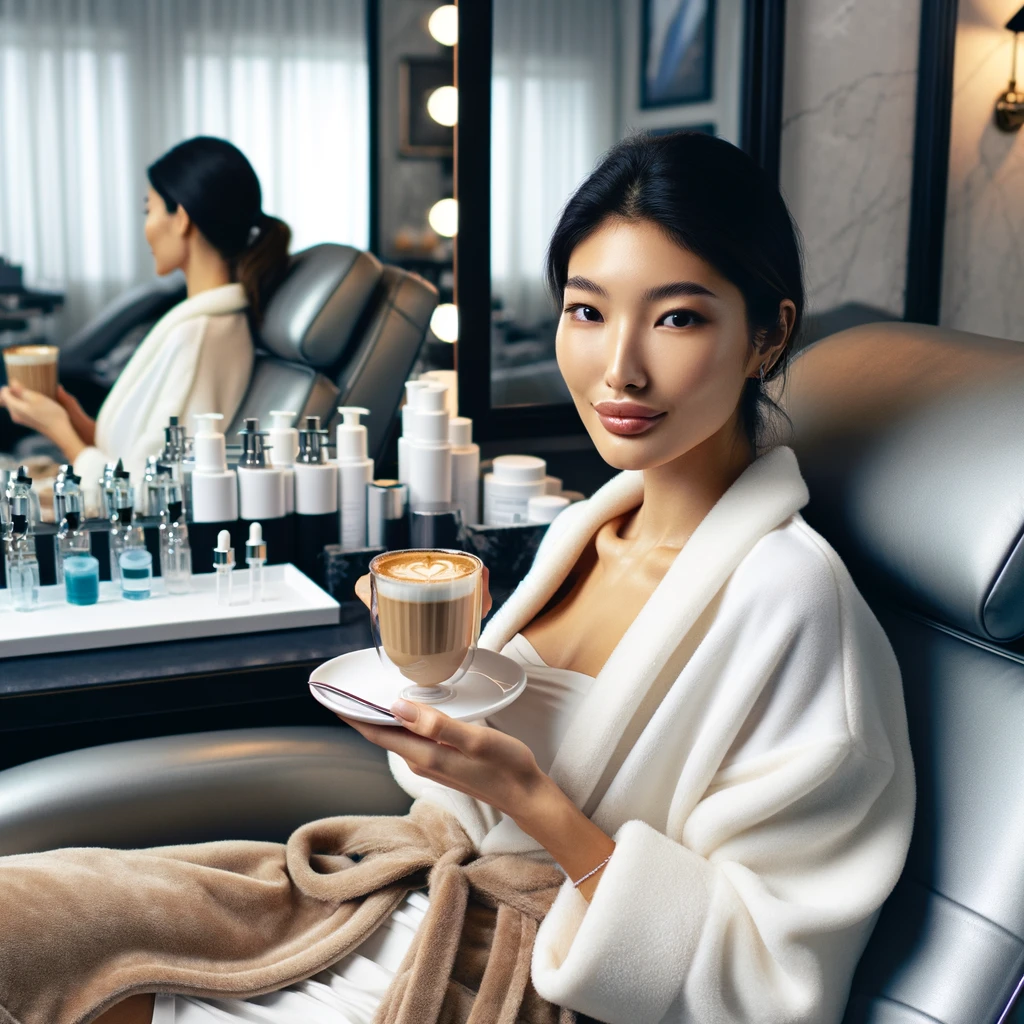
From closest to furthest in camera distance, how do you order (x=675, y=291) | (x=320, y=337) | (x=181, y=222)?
1. (x=675, y=291)
2. (x=181, y=222)
3. (x=320, y=337)

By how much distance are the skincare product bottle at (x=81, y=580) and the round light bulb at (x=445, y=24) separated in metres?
1.01

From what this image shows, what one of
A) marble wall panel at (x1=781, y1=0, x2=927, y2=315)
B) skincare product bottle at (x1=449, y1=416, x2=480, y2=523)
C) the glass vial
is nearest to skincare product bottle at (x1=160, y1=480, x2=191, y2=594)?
the glass vial

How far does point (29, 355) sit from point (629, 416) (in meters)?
1.04

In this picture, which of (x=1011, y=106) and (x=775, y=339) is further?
(x=1011, y=106)

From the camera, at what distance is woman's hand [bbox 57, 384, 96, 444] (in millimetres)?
1758

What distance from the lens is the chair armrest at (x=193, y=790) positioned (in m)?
1.29

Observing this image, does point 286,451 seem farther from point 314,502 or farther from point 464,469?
point 464,469

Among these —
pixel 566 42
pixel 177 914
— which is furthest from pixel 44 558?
pixel 566 42

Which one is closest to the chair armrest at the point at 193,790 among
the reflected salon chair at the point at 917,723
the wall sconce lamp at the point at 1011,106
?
the reflected salon chair at the point at 917,723

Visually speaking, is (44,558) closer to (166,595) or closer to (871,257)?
(166,595)

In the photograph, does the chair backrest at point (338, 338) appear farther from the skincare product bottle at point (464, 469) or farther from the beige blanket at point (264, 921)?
the beige blanket at point (264, 921)

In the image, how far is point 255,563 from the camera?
1646mm

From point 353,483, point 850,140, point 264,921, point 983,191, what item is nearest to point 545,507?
point 353,483

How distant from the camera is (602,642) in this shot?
4.02 feet
